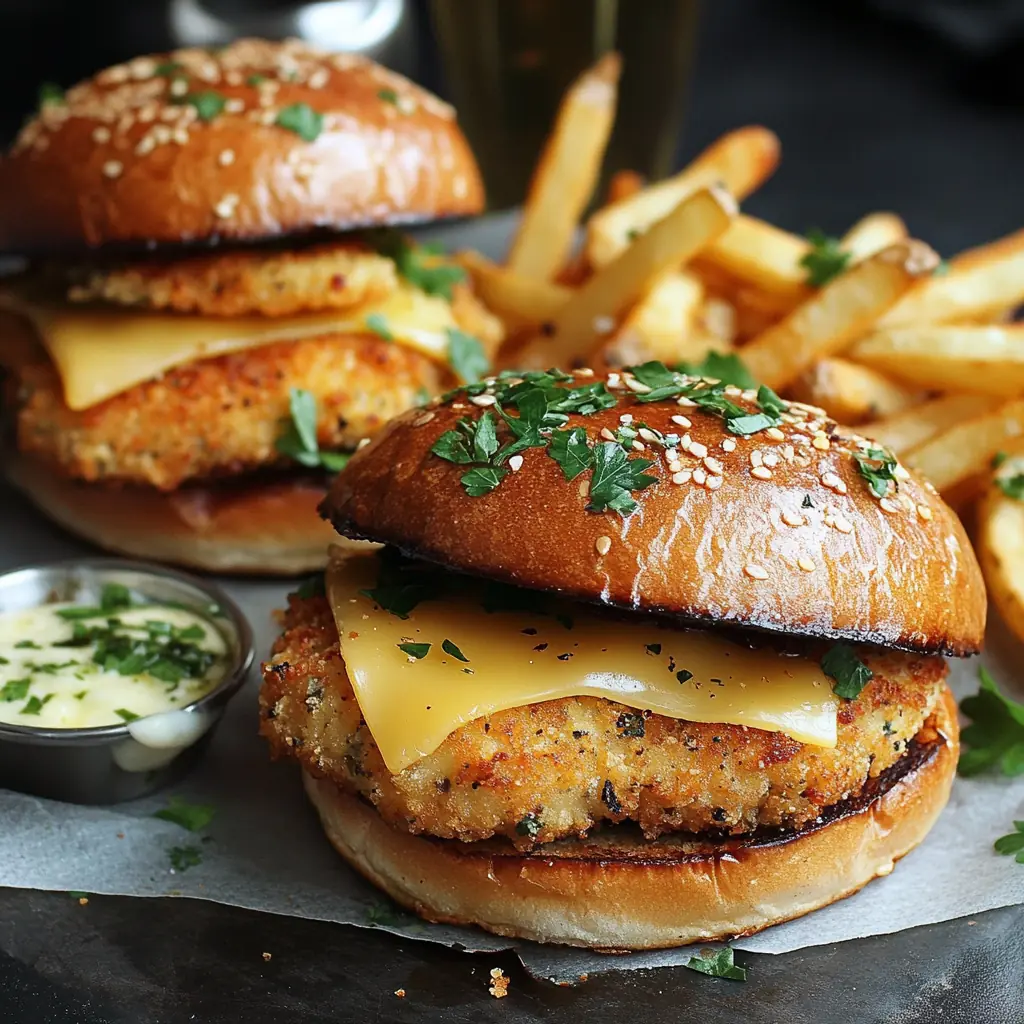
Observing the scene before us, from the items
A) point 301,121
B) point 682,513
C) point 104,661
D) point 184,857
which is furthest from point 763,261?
point 184,857

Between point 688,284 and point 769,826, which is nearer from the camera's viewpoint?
point 769,826

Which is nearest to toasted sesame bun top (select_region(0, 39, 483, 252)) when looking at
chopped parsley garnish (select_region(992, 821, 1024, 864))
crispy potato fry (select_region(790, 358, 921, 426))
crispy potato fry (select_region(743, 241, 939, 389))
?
crispy potato fry (select_region(743, 241, 939, 389))

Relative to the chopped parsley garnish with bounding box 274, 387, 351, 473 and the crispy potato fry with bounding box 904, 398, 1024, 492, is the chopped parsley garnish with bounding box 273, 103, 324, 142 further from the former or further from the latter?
the crispy potato fry with bounding box 904, 398, 1024, 492

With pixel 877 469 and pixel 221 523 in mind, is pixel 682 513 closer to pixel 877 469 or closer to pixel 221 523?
pixel 877 469

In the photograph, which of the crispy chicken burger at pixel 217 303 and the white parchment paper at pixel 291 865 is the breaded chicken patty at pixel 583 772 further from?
the crispy chicken burger at pixel 217 303

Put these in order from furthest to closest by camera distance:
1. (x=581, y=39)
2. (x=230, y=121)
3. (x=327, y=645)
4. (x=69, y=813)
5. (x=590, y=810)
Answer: (x=581, y=39) < (x=230, y=121) < (x=69, y=813) < (x=327, y=645) < (x=590, y=810)

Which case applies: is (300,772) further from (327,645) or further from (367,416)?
(367,416)

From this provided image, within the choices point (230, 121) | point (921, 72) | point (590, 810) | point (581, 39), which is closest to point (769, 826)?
point (590, 810)
